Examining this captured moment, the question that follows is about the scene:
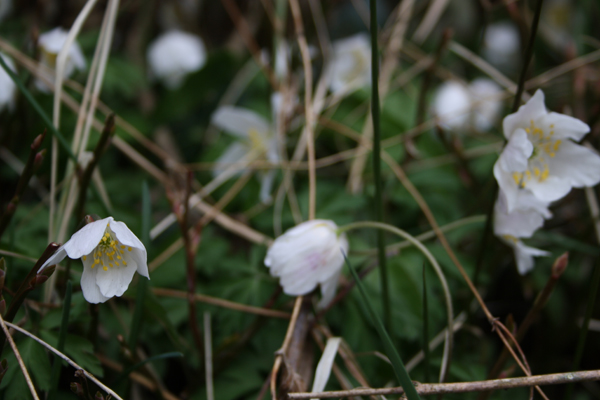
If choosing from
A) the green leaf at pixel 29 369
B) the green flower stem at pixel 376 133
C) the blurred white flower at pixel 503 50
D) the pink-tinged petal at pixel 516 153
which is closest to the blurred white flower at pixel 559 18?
the blurred white flower at pixel 503 50

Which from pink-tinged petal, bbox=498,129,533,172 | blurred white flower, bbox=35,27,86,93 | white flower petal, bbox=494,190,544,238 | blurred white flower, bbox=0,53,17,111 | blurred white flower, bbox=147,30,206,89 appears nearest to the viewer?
pink-tinged petal, bbox=498,129,533,172

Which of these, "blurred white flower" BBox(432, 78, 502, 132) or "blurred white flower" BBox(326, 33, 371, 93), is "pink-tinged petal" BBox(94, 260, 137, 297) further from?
"blurred white flower" BBox(432, 78, 502, 132)

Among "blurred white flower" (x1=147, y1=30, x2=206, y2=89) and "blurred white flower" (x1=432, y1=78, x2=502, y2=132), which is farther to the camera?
"blurred white flower" (x1=147, y1=30, x2=206, y2=89)

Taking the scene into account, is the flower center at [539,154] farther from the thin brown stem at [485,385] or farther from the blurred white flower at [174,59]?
the blurred white flower at [174,59]

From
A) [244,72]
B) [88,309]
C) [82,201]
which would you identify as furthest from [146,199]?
[244,72]

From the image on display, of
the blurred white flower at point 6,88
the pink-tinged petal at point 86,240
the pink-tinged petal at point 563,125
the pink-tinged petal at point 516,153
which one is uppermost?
the blurred white flower at point 6,88

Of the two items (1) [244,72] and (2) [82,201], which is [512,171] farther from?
(1) [244,72]

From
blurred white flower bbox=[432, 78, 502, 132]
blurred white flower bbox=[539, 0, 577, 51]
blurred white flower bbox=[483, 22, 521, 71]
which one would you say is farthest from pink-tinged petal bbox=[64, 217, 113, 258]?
blurred white flower bbox=[539, 0, 577, 51]

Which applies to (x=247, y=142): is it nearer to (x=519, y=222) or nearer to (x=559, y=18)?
(x=519, y=222)

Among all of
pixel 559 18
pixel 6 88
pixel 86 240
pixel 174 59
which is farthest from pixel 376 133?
pixel 559 18
